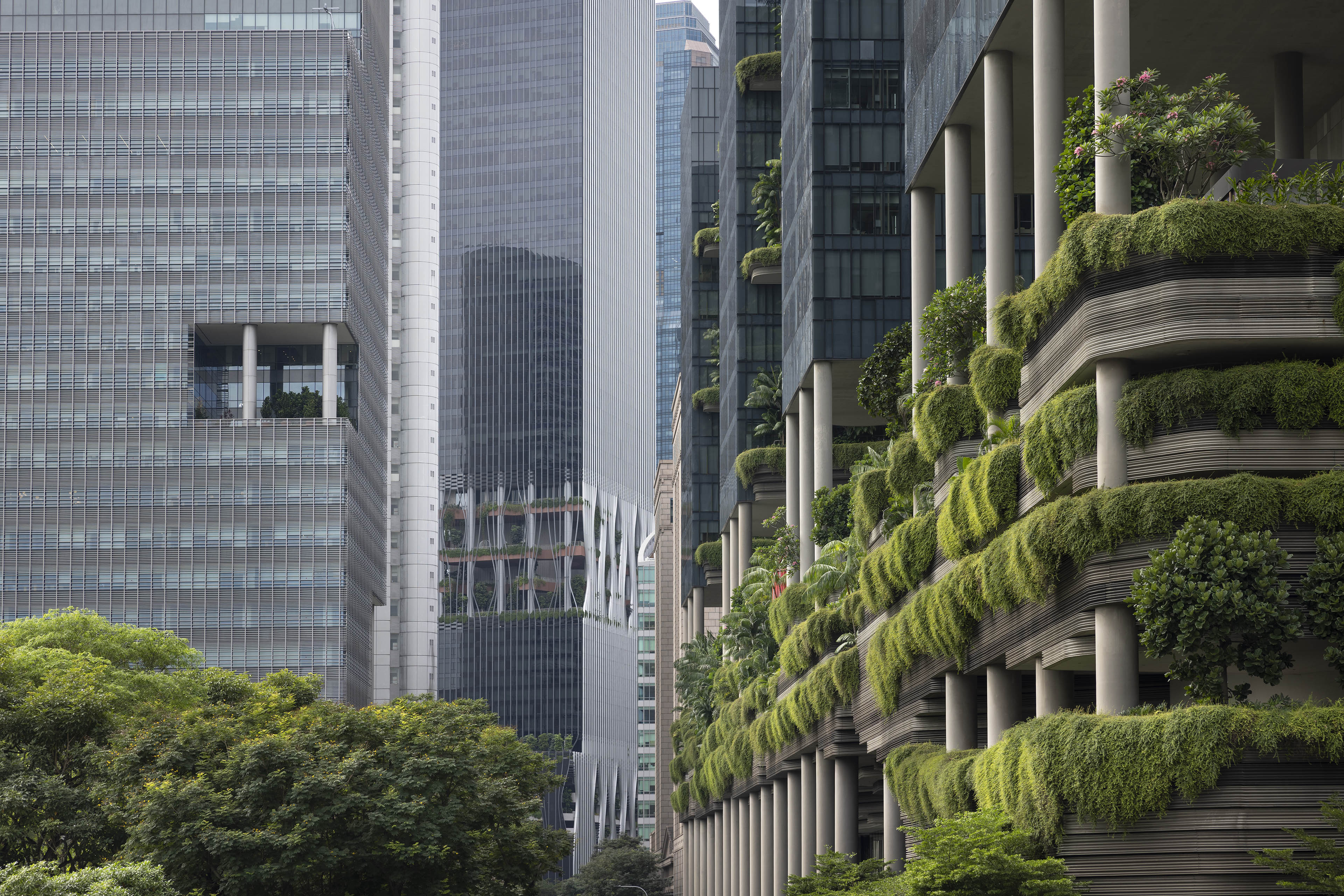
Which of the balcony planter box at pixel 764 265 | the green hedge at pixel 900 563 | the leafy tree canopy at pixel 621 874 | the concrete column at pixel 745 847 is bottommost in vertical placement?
the leafy tree canopy at pixel 621 874

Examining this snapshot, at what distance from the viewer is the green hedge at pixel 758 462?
81750 millimetres

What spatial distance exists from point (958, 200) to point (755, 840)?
154 ft

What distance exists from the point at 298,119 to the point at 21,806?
116m

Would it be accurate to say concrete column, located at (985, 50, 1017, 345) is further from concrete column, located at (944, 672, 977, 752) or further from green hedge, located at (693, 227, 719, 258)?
green hedge, located at (693, 227, 719, 258)

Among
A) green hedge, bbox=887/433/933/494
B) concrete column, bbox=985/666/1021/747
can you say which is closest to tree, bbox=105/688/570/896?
green hedge, bbox=887/433/933/494

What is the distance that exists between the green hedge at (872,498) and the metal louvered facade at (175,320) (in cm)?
10454

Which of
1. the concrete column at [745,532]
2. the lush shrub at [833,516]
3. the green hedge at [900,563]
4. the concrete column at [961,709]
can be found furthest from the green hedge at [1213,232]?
the concrete column at [745,532]

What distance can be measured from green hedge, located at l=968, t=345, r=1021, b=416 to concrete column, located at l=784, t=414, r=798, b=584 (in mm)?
36435

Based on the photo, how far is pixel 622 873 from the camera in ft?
527

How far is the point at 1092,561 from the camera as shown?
1128 inches

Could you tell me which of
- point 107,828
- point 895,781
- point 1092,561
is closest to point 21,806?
point 107,828

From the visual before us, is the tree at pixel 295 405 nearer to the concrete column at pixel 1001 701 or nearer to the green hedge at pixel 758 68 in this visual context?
the green hedge at pixel 758 68

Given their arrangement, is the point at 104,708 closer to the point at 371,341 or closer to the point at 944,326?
the point at 944,326

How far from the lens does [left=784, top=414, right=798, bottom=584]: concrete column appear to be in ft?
238
